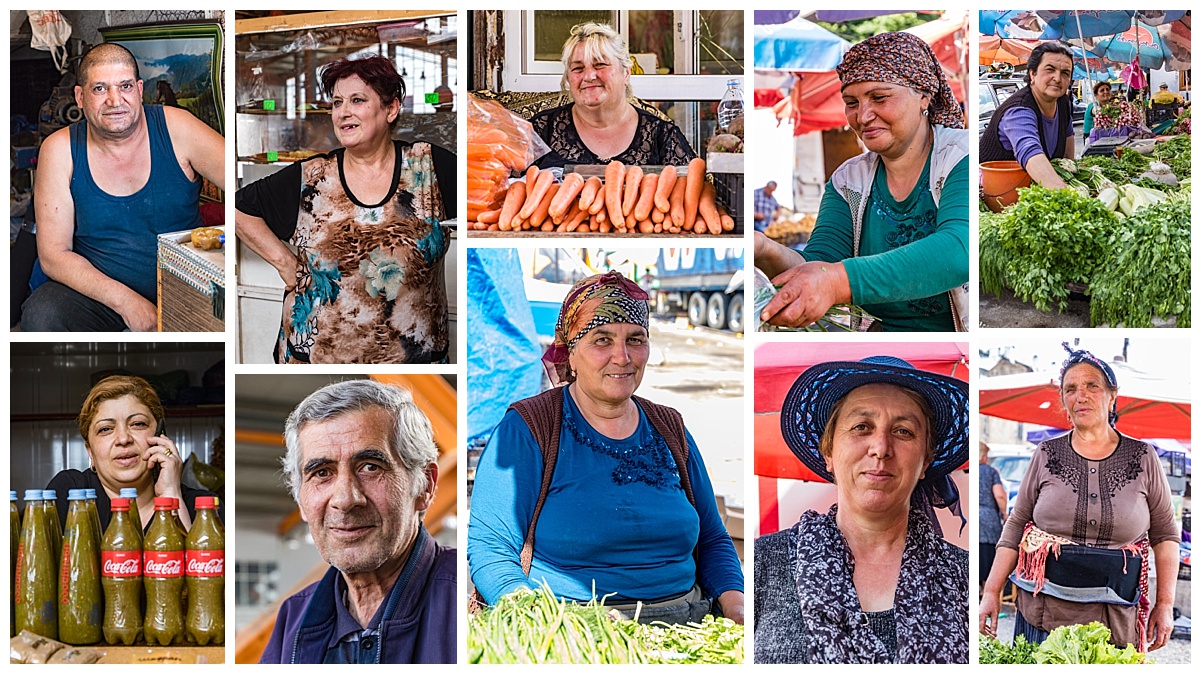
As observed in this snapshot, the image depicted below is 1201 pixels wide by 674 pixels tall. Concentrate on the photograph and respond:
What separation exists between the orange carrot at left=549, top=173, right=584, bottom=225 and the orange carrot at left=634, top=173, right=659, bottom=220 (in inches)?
6.5

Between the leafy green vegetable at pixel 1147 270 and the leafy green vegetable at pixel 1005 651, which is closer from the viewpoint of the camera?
the leafy green vegetable at pixel 1147 270

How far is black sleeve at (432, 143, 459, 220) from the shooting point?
3.35 m

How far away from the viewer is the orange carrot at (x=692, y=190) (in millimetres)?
3312

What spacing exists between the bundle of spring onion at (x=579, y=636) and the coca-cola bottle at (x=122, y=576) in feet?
3.02

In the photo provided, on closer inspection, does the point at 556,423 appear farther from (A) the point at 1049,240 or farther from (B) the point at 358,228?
(A) the point at 1049,240

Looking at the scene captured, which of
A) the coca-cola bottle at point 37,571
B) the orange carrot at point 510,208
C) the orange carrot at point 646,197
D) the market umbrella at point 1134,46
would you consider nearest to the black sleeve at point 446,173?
the orange carrot at point 510,208

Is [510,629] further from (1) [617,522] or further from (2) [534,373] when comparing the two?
(2) [534,373]

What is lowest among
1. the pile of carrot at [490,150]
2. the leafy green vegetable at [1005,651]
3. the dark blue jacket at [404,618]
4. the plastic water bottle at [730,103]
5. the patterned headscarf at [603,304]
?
the leafy green vegetable at [1005,651]

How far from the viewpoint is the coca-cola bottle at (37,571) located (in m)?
3.34

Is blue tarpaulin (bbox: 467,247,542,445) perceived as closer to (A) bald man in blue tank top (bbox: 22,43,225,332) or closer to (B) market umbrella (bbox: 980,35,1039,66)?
(A) bald man in blue tank top (bbox: 22,43,225,332)

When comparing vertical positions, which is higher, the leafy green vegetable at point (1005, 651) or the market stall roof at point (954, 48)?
the market stall roof at point (954, 48)

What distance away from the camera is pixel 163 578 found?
3320 mm

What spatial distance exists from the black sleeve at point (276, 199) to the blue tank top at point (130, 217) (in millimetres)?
185

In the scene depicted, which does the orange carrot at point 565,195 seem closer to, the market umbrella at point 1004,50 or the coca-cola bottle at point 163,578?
the market umbrella at point 1004,50
